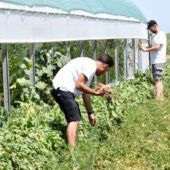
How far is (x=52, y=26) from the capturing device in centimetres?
1028

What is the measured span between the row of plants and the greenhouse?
68 centimetres

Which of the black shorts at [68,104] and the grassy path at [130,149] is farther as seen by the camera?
the black shorts at [68,104]

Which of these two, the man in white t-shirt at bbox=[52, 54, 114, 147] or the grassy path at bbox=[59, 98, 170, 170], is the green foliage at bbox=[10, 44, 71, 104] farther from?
the man in white t-shirt at bbox=[52, 54, 114, 147]

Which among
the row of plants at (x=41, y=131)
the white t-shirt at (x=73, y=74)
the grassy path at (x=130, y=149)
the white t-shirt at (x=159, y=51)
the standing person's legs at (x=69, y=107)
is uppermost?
the white t-shirt at (x=159, y=51)

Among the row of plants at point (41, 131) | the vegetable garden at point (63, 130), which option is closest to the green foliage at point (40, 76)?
the vegetable garden at point (63, 130)

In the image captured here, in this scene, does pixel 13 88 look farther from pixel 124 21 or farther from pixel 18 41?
pixel 124 21

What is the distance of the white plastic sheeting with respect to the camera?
831cm

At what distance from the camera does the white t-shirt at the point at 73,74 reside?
6.81 meters

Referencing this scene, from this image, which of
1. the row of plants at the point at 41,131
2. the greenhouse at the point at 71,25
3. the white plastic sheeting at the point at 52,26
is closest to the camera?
the row of plants at the point at 41,131

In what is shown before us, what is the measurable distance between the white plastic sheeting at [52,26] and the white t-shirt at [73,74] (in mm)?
1440

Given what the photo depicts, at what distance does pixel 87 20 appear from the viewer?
12.7 meters

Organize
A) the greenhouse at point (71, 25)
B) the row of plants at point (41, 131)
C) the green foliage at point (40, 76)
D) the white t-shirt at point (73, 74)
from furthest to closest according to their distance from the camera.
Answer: the green foliage at point (40, 76) → the greenhouse at point (71, 25) → the white t-shirt at point (73, 74) → the row of plants at point (41, 131)

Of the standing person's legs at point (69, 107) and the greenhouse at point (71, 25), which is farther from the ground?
the greenhouse at point (71, 25)

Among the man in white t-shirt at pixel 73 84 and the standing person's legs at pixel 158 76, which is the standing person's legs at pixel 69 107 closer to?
the man in white t-shirt at pixel 73 84
